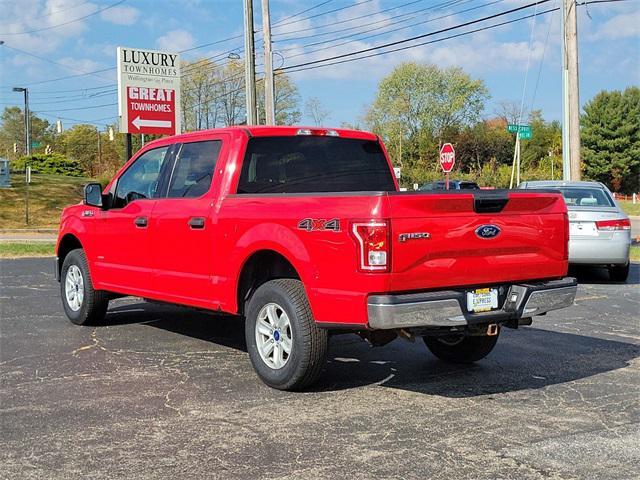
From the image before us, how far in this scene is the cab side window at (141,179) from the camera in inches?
282

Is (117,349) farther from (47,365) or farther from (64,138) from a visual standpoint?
(64,138)

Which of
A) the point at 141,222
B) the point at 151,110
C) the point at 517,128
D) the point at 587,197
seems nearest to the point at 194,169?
the point at 141,222

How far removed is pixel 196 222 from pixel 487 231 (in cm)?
241

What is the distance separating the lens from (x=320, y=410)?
16.4ft

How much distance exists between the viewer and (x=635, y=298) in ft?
34.3

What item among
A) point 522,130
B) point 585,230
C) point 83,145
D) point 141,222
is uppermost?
point 83,145

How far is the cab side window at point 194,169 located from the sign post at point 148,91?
1292cm

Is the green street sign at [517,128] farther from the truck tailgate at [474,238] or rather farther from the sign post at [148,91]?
the truck tailgate at [474,238]

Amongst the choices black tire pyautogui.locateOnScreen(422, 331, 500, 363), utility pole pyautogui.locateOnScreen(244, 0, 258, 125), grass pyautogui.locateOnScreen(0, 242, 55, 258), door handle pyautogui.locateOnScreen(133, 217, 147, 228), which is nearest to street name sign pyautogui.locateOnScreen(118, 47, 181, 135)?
grass pyautogui.locateOnScreen(0, 242, 55, 258)

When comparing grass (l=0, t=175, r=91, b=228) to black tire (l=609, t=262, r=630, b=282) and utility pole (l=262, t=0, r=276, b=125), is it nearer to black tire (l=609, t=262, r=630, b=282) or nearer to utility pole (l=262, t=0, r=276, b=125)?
utility pole (l=262, t=0, r=276, b=125)

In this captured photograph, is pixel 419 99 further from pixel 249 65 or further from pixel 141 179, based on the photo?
pixel 141 179

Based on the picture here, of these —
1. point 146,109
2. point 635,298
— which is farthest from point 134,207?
point 146,109

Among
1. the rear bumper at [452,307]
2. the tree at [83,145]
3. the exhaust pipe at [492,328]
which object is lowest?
the exhaust pipe at [492,328]

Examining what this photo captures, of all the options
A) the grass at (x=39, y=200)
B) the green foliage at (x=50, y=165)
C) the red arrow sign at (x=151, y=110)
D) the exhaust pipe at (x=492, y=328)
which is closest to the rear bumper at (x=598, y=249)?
Answer: the exhaust pipe at (x=492, y=328)
